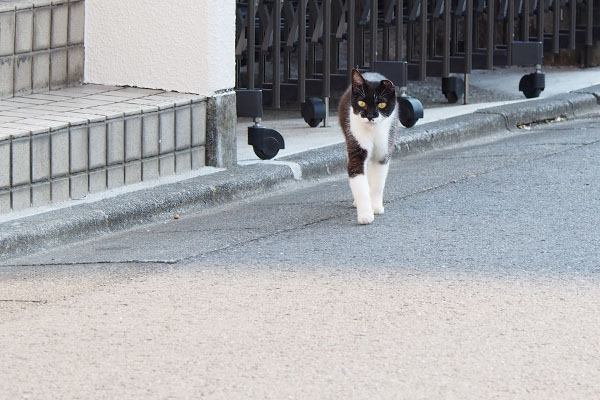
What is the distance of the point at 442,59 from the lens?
774 centimetres

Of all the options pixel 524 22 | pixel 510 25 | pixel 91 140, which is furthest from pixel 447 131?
pixel 91 140

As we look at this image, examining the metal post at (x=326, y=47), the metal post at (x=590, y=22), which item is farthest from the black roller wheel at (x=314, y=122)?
the metal post at (x=590, y=22)

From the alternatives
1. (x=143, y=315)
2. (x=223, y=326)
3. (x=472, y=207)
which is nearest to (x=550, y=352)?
(x=223, y=326)

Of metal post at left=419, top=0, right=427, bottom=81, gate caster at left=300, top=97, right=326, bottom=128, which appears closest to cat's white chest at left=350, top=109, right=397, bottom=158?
gate caster at left=300, top=97, right=326, bottom=128

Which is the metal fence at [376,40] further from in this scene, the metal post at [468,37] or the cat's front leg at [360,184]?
the cat's front leg at [360,184]

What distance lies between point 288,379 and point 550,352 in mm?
743

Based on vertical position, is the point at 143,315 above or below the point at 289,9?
below

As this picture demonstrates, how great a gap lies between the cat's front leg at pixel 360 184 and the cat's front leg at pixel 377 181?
0.23 feet

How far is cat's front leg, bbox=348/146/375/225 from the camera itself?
497 centimetres

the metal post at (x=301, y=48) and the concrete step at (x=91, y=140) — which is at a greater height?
the metal post at (x=301, y=48)

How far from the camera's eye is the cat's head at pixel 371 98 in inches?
206

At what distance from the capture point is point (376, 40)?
725cm

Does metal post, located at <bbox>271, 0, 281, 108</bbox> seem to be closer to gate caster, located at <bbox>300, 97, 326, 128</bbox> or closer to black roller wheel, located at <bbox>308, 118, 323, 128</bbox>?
gate caster, located at <bbox>300, 97, 326, 128</bbox>

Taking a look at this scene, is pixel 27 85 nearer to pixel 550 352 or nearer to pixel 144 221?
pixel 144 221
